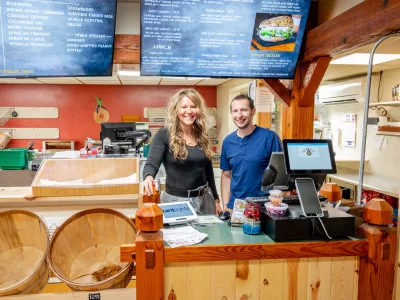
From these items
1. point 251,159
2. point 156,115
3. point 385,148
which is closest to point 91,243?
point 251,159

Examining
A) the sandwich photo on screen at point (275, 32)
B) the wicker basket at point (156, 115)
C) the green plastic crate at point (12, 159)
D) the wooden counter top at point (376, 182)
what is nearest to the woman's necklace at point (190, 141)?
the sandwich photo on screen at point (275, 32)

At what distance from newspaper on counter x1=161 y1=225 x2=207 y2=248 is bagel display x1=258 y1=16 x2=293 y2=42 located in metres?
1.61

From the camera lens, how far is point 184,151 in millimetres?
2338

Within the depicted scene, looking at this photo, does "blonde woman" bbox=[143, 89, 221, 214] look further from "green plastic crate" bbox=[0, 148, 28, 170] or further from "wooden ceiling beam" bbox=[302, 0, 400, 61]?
"green plastic crate" bbox=[0, 148, 28, 170]

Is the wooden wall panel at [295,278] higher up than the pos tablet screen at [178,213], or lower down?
A: lower down

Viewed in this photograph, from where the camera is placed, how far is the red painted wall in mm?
7305

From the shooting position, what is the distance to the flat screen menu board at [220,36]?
2434 millimetres

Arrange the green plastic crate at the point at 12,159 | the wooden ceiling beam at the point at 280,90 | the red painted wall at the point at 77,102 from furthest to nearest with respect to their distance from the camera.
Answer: the red painted wall at the point at 77,102 → the green plastic crate at the point at 12,159 → the wooden ceiling beam at the point at 280,90

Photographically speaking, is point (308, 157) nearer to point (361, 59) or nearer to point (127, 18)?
point (127, 18)

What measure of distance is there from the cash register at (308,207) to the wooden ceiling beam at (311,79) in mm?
1196

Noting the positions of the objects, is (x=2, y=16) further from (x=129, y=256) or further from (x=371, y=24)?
(x=371, y=24)

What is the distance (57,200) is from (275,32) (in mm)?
2047

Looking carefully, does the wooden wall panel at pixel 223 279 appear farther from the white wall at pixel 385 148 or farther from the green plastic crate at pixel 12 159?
the green plastic crate at pixel 12 159

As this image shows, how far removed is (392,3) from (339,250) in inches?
49.4
